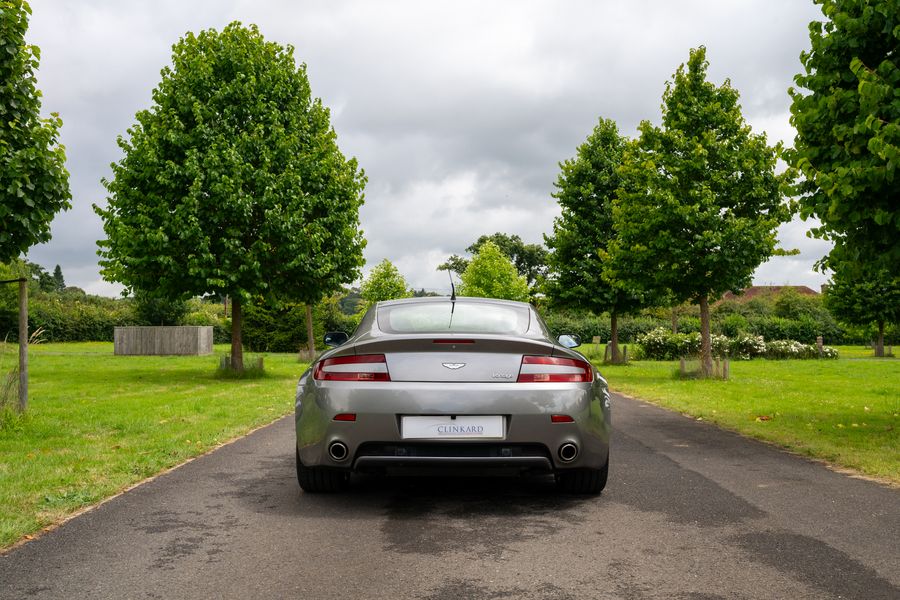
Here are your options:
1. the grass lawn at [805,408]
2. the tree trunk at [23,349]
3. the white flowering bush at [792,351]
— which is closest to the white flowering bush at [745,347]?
the white flowering bush at [792,351]

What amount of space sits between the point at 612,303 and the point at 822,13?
2205 centimetres

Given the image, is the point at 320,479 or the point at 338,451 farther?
the point at 320,479

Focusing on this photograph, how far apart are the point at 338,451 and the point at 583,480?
1.89 m

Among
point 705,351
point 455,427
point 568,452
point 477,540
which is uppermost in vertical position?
point 705,351

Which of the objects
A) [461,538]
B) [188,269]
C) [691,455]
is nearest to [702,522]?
[461,538]

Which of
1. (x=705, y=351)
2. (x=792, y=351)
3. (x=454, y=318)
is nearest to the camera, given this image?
(x=454, y=318)

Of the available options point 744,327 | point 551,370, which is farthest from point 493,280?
point 551,370

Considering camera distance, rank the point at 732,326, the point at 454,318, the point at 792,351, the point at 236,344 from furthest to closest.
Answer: the point at 732,326
the point at 792,351
the point at 236,344
the point at 454,318

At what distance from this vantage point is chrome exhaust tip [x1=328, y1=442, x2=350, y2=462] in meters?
5.25

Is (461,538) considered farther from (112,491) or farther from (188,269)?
(188,269)

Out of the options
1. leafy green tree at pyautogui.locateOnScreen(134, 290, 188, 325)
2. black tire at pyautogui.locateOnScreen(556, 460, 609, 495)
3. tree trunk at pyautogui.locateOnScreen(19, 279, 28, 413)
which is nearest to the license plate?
black tire at pyautogui.locateOnScreen(556, 460, 609, 495)

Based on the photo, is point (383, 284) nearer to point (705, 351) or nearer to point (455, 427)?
point (705, 351)

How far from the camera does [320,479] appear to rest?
19.4 feet

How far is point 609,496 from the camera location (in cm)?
595
